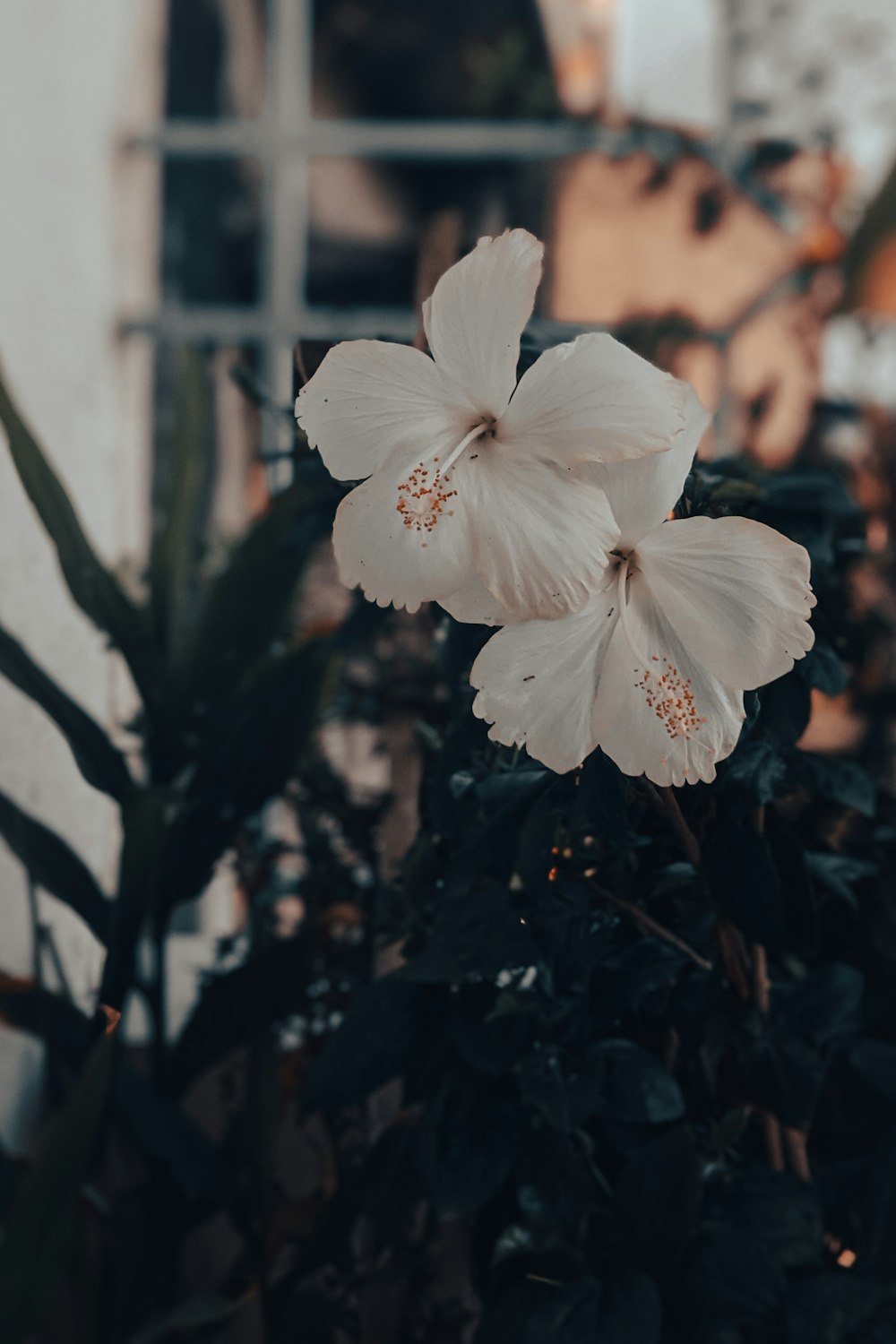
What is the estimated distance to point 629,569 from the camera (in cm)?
54

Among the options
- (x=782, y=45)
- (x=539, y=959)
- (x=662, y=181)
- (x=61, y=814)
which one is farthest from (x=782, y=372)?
(x=539, y=959)

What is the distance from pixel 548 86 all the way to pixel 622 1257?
257 cm

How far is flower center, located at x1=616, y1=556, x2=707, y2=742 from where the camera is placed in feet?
1.69

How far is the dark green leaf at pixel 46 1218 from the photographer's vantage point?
0.66 m

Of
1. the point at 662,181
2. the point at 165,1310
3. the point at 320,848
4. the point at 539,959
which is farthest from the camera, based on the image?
the point at 662,181

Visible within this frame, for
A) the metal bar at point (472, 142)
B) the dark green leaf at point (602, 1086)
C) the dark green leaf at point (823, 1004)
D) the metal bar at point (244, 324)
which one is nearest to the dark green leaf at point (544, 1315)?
the dark green leaf at point (602, 1086)

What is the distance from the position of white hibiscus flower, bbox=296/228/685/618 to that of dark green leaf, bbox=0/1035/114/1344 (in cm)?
38

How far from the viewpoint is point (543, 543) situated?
0.48m

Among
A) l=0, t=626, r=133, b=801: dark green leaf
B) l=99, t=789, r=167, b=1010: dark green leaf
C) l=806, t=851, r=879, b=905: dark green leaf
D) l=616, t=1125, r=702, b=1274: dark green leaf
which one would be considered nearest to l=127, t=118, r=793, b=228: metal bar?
l=0, t=626, r=133, b=801: dark green leaf

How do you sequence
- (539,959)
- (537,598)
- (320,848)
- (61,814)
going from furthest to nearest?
(320,848) < (61,814) < (539,959) < (537,598)

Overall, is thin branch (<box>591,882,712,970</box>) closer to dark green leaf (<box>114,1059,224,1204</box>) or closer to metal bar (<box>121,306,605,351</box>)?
dark green leaf (<box>114,1059,224,1204</box>)

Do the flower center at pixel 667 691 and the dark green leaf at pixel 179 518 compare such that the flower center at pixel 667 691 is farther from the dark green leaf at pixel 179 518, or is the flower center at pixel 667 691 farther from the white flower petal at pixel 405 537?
the dark green leaf at pixel 179 518

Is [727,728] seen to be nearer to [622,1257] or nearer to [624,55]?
[622,1257]

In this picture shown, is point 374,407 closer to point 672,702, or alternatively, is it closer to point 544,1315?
point 672,702
